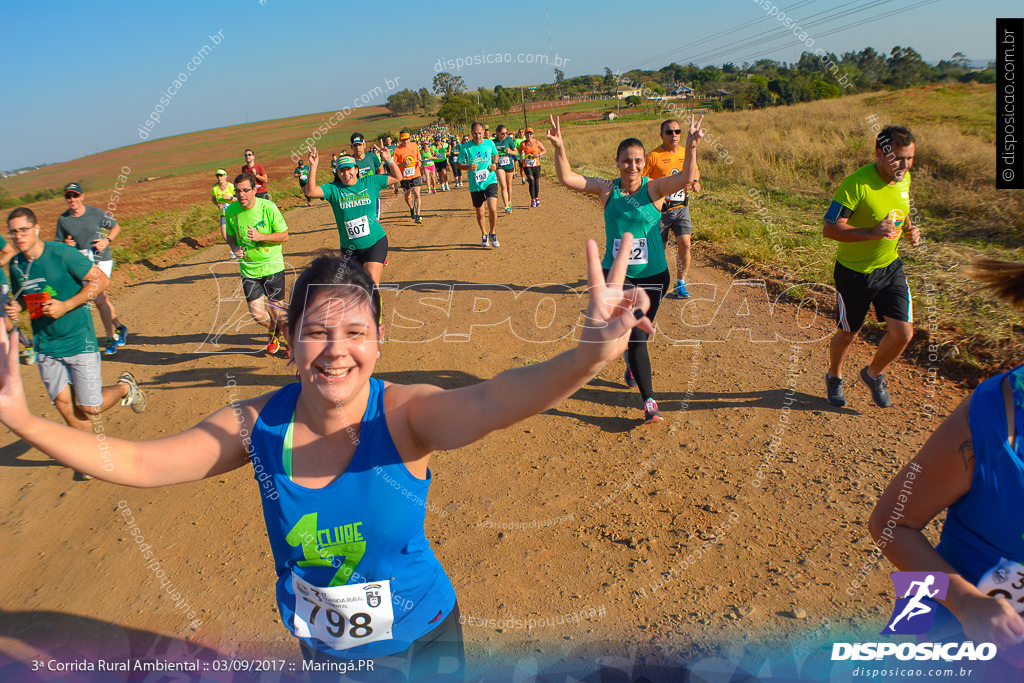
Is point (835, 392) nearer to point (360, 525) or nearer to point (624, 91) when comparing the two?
point (360, 525)

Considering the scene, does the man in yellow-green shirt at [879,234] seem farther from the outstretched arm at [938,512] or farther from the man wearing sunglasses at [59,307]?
the man wearing sunglasses at [59,307]

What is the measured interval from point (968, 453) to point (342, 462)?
1755 mm

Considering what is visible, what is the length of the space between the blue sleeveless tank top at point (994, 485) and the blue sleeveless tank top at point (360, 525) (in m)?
1.54

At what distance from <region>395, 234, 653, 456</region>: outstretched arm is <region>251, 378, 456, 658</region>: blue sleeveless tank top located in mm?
139

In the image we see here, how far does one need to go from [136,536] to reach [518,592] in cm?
293

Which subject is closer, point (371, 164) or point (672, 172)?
point (672, 172)

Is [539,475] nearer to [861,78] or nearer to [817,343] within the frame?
[817,343]

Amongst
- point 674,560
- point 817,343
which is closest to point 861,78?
point 817,343

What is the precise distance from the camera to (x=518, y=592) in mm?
3271

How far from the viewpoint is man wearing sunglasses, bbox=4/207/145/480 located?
15.2ft

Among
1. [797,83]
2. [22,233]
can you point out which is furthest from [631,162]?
[797,83]

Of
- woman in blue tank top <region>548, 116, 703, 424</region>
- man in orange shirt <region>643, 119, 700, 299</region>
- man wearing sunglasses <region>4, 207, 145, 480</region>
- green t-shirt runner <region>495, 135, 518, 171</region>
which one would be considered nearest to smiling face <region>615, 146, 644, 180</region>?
woman in blue tank top <region>548, 116, 703, 424</region>

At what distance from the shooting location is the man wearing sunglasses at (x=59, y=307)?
4637 mm

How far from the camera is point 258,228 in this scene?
21.6 ft
